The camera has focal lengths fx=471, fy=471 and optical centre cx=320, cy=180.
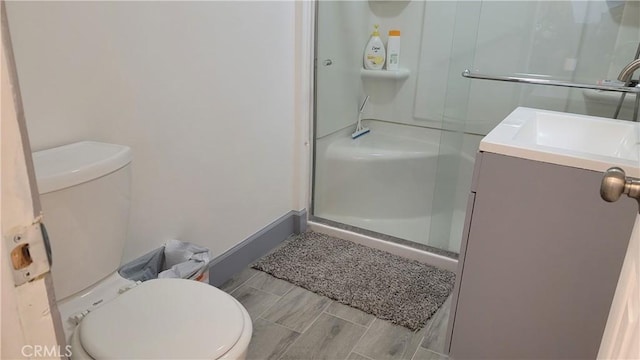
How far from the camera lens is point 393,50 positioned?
9.86 ft

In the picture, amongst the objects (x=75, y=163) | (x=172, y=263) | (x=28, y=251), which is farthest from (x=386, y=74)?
(x=28, y=251)

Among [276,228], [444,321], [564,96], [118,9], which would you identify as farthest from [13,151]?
[564,96]

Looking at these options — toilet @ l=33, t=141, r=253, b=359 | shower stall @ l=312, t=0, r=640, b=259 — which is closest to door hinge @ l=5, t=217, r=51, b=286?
toilet @ l=33, t=141, r=253, b=359

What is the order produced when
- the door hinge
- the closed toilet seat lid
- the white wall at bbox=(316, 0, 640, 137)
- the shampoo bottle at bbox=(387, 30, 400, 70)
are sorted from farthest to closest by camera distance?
1. the shampoo bottle at bbox=(387, 30, 400, 70)
2. the white wall at bbox=(316, 0, 640, 137)
3. the closed toilet seat lid
4. the door hinge

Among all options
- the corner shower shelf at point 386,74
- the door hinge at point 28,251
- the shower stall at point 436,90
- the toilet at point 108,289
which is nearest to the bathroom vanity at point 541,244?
the shower stall at point 436,90

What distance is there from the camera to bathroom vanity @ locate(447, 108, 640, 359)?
1.34m

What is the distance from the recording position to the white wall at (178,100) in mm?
1327

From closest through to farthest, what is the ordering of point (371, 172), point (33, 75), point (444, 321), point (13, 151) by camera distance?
point (13, 151), point (33, 75), point (444, 321), point (371, 172)

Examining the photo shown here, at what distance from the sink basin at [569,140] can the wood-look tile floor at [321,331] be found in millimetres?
821

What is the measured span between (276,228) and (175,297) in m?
1.20

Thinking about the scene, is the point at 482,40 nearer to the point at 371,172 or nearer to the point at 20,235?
the point at 371,172

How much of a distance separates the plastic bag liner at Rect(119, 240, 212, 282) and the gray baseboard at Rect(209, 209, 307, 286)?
285mm

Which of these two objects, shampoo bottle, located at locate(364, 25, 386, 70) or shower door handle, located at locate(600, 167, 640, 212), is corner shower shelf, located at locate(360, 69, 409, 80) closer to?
shampoo bottle, located at locate(364, 25, 386, 70)

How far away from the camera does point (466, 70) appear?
246cm
